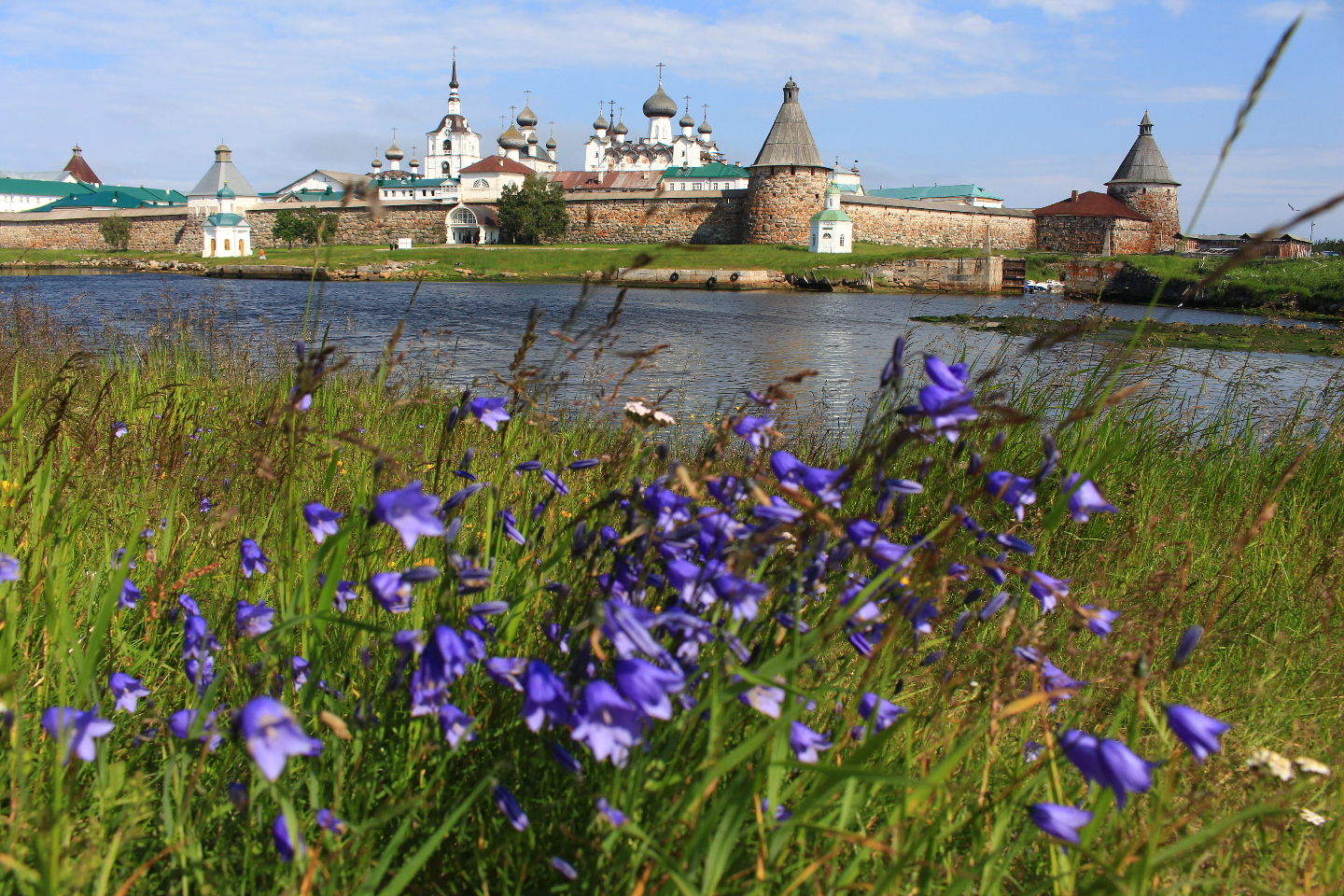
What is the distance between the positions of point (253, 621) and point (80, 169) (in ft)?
314

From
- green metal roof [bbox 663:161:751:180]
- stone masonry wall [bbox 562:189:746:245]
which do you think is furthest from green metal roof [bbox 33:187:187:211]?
green metal roof [bbox 663:161:751:180]

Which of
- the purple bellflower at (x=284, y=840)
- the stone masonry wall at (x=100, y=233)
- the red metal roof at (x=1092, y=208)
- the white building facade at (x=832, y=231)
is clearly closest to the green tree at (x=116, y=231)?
the stone masonry wall at (x=100, y=233)

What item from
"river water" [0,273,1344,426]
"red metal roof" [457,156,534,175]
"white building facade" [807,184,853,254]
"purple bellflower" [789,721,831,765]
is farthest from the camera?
"red metal roof" [457,156,534,175]

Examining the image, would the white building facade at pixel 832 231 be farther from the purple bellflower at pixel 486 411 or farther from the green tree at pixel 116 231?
the purple bellflower at pixel 486 411

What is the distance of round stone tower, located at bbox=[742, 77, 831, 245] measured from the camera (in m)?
44.0

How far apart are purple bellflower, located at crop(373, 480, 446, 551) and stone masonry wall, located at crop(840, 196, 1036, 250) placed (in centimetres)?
4890

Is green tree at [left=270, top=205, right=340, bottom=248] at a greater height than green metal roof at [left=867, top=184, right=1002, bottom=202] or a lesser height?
lesser

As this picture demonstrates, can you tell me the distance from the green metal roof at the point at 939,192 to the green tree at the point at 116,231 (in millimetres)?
51586

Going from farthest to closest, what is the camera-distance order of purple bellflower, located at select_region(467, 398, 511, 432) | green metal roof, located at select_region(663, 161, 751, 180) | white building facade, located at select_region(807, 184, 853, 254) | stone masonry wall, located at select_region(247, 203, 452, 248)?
green metal roof, located at select_region(663, 161, 751, 180)
stone masonry wall, located at select_region(247, 203, 452, 248)
white building facade, located at select_region(807, 184, 853, 254)
purple bellflower, located at select_region(467, 398, 511, 432)

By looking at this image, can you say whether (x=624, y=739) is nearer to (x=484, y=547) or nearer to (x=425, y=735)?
(x=425, y=735)

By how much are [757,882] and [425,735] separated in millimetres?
411

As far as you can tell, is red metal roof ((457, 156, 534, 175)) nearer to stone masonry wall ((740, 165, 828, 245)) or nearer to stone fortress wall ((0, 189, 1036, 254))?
stone fortress wall ((0, 189, 1036, 254))

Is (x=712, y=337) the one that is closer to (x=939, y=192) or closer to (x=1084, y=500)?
(x=1084, y=500)

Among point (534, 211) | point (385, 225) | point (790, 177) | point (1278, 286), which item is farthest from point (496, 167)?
point (1278, 286)
